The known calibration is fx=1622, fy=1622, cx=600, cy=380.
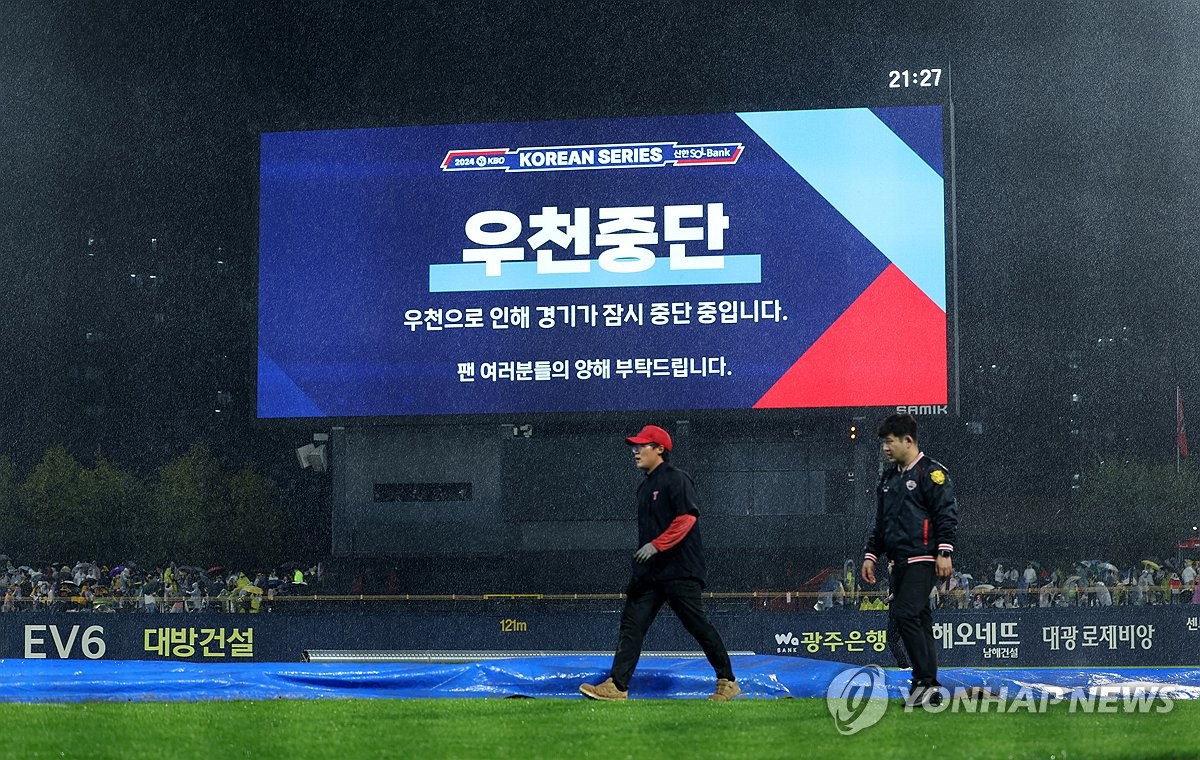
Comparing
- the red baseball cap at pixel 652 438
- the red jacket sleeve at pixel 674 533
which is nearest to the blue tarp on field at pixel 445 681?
the red jacket sleeve at pixel 674 533

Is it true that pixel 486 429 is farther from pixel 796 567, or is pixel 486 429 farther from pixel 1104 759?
pixel 1104 759

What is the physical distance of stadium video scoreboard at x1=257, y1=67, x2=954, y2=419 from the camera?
22766 mm

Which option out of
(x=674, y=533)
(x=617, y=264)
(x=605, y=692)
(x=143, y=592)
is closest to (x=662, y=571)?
(x=674, y=533)

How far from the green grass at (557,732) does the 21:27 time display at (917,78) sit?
15743 mm

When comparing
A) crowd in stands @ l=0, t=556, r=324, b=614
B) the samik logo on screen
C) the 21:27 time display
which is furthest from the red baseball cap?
the 21:27 time display

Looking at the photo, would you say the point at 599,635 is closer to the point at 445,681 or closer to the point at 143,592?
the point at 445,681

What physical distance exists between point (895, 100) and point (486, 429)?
332 inches

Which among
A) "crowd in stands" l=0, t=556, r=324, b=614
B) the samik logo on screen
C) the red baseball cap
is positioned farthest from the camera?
"crowd in stands" l=0, t=556, r=324, b=614

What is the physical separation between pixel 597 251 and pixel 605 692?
1420cm

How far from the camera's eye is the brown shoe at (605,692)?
31.2ft

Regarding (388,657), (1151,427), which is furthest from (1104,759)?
(1151,427)

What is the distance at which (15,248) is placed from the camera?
2327 inches

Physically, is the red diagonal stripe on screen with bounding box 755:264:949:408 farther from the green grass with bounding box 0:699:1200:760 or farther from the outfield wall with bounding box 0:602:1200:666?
the green grass with bounding box 0:699:1200:760

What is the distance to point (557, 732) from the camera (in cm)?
774
